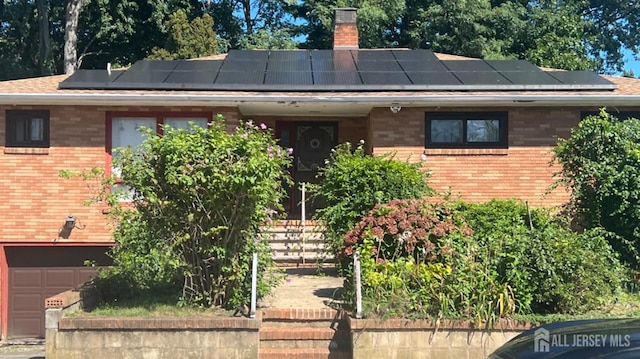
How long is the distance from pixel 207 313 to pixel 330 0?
19571 millimetres

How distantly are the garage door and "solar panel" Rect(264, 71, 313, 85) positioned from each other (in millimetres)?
4549

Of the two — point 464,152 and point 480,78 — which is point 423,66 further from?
point 464,152

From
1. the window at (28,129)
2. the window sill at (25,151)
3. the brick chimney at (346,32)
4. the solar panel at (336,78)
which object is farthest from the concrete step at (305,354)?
the brick chimney at (346,32)

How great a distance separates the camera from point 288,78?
12.0 metres

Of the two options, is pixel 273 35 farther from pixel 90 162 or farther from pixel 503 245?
pixel 503 245

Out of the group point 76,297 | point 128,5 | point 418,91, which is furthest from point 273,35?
point 76,297

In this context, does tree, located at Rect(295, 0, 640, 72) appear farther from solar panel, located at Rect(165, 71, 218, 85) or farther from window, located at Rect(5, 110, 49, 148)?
window, located at Rect(5, 110, 49, 148)

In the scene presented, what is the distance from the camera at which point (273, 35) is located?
2530cm

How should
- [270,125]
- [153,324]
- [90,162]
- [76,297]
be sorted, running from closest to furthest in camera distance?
1. [153,324]
2. [76,297]
3. [90,162]
4. [270,125]

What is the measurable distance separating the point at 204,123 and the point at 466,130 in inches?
195

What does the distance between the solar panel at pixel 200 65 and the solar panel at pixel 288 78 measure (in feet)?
4.66

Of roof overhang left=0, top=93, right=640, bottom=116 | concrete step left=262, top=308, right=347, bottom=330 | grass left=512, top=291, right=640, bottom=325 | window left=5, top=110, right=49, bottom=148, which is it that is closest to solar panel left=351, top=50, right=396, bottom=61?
roof overhang left=0, top=93, right=640, bottom=116

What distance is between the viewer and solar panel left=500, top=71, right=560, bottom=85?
11.5 meters

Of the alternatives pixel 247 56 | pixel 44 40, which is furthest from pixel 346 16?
pixel 44 40
